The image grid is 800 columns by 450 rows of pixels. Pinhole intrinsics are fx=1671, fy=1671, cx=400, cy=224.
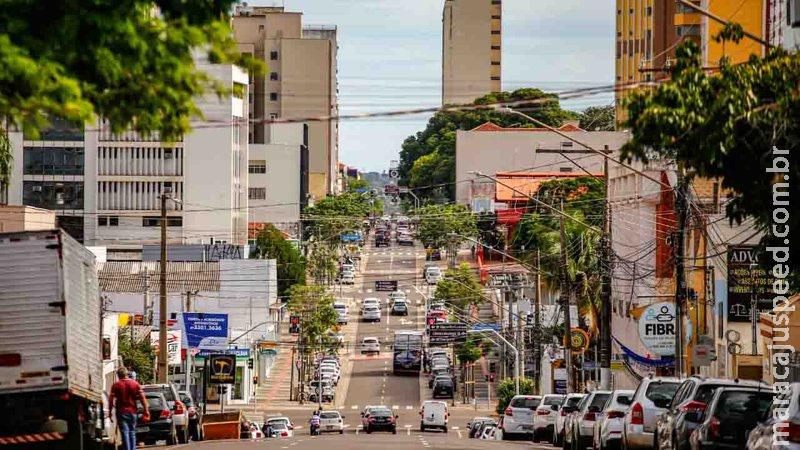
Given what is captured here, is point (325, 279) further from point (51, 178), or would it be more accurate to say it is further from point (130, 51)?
point (130, 51)

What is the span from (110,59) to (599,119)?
159 m

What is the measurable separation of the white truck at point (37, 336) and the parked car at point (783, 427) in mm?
9861

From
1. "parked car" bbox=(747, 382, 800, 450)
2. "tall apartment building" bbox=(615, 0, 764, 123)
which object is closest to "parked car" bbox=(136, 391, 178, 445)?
"parked car" bbox=(747, 382, 800, 450)

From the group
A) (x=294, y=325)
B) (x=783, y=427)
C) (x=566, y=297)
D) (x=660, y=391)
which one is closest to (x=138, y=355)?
(x=566, y=297)

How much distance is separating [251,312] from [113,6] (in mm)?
86850

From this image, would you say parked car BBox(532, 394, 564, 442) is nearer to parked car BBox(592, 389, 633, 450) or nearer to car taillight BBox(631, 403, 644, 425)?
parked car BBox(592, 389, 633, 450)

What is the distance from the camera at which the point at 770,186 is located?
1891 centimetres

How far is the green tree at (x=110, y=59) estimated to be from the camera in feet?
45.7

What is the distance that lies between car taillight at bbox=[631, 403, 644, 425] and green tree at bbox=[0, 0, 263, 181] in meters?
14.0

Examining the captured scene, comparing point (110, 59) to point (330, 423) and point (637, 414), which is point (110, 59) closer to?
point (637, 414)

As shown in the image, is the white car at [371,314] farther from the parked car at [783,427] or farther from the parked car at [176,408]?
the parked car at [783,427]

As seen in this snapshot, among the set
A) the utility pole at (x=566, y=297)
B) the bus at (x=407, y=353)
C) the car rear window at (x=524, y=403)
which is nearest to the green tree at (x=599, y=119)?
the bus at (x=407, y=353)

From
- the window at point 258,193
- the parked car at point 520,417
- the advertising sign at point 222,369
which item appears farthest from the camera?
the window at point 258,193

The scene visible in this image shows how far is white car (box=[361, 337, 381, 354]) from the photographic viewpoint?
11119cm
